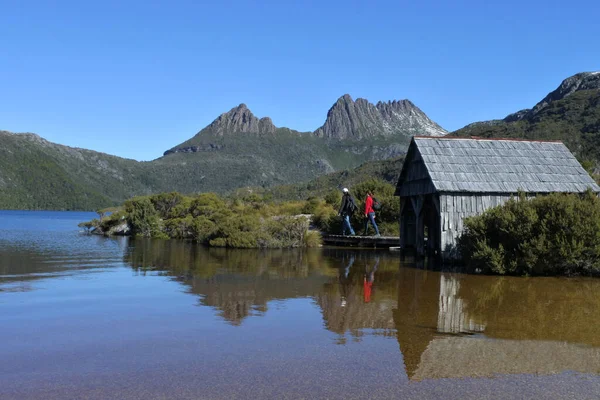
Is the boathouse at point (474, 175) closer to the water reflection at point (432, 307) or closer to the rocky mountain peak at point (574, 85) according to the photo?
the water reflection at point (432, 307)

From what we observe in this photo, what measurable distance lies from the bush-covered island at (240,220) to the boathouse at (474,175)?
8.12 meters

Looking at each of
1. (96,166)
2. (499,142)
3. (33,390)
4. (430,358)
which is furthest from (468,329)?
(96,166)

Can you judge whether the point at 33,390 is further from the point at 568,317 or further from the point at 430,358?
the point at 568,317

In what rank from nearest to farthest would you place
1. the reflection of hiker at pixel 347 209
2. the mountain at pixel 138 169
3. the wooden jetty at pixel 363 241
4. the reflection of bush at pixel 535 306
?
the reflection of bush at pixel 535 306 → the wooden jetty at pixel 363 241 → the reflection of hiker at pixel 347 209 → the mountain at pixel 138 169

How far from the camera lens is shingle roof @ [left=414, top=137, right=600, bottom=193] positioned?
1783 cm

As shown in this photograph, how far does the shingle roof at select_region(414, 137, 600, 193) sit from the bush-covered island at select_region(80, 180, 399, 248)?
31.6 feet

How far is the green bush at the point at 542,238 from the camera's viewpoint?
1462cm

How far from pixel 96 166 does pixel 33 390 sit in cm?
19251

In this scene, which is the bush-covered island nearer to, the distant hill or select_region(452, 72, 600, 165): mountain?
select_region(452, 72, 600, 165): mountain

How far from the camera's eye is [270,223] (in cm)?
2744

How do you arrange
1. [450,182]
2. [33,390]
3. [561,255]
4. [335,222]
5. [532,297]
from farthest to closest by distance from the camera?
[335,222], [450,182], [561,255], [532,297], [33,390]

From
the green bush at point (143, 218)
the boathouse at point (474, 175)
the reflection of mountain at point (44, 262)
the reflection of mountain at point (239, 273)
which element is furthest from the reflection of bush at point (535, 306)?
the green bush at point (143, 218)

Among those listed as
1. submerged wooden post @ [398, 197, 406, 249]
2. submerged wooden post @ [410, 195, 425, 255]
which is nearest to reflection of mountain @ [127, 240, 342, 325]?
submerged wooden post @ [398, 197, 406, 249]

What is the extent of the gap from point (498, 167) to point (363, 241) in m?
8.47
